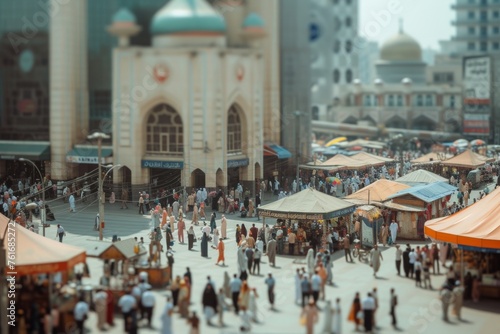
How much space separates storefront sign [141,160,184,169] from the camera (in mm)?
53312

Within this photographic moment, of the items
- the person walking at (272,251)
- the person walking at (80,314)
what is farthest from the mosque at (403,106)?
the person walking at (80,314)

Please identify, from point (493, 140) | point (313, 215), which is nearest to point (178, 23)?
point (313, 215)

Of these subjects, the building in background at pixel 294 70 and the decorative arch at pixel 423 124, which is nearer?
the building in background at pixel 294 70

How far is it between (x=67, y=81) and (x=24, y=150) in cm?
560

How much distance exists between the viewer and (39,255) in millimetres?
25031

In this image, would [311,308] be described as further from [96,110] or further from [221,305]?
[96,110]

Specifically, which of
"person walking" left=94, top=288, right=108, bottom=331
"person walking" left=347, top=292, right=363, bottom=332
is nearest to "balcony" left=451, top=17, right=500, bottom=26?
"person walking" left=347, top=292, right=363, bottom=332

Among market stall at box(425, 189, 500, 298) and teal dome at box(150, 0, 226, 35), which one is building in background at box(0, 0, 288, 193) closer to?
teal dome at box(150, 0, 226, 35)

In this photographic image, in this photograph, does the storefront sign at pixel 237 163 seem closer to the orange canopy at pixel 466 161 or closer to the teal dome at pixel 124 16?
the teal dome at pixel 124 16

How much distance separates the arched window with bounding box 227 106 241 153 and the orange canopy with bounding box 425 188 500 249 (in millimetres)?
25881

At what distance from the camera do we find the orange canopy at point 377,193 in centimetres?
4053

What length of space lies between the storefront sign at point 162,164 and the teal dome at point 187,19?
8.13m

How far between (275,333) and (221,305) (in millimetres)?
1943

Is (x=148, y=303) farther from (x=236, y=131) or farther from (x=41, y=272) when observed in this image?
(x=236, y=131)
